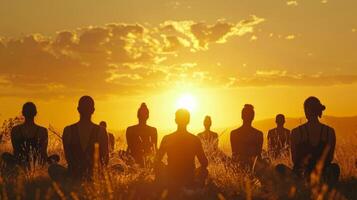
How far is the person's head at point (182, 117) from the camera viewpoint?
12188mm

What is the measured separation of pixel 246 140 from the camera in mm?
Result: 15031

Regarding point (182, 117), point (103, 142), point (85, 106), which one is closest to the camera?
point (182, 117)

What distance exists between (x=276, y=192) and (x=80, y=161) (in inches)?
156

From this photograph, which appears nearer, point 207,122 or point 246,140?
point 246,140

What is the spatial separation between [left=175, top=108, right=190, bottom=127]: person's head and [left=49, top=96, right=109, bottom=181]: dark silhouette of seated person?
1.71 m

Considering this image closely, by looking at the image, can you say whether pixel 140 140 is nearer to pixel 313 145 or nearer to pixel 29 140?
pixel 29 140

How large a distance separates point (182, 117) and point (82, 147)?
2.31 meters

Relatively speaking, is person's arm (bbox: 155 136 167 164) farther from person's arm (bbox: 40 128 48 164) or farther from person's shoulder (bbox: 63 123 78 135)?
person's arm (bbox: 40 128 48 164)

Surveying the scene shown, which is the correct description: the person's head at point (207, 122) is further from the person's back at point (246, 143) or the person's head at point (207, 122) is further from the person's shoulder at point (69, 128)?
the person's shoulder at point (69, 128)

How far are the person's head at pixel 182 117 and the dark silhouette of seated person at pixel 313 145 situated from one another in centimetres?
231

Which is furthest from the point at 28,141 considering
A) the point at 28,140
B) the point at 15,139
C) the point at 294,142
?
the point at 294,142

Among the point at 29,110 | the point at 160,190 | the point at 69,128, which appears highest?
the point at 29,110

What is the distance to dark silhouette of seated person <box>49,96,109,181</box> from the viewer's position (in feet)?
42.8

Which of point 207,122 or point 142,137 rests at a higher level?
point 207,122
